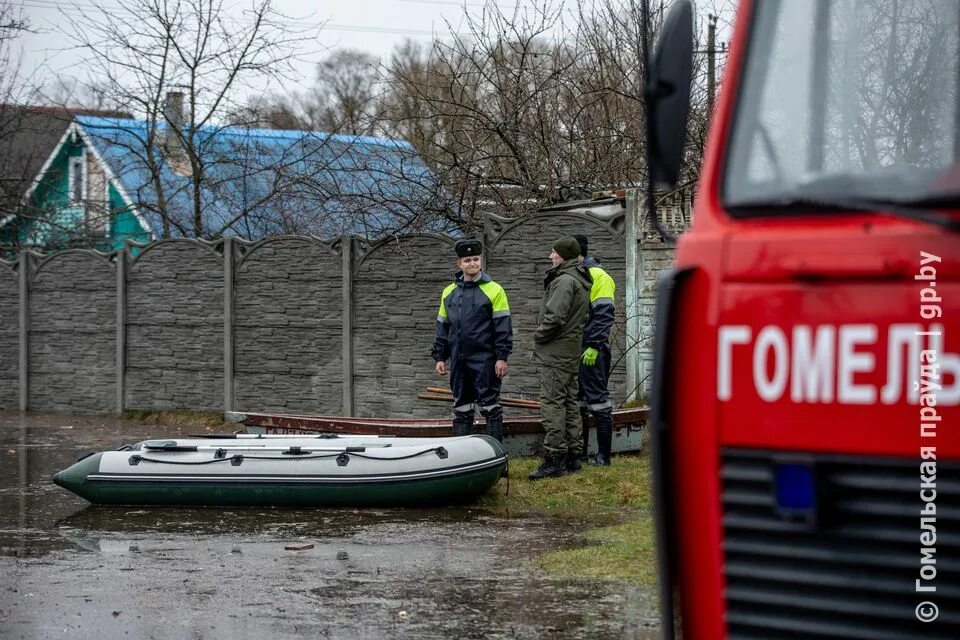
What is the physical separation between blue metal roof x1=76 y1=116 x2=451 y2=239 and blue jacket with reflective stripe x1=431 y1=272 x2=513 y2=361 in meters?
3.56

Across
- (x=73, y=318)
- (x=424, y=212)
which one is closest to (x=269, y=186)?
(x=73, y=318)

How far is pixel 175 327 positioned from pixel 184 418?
3.92 feet

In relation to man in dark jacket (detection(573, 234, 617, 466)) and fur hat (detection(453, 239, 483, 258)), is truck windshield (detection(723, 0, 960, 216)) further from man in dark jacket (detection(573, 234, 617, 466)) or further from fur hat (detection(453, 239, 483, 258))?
fur hat (detection(453, 239, 483, 258))

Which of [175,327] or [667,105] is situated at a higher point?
[667,105]

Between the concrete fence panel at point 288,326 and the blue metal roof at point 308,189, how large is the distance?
73cm

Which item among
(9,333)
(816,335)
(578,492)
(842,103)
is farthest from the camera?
(9,333)

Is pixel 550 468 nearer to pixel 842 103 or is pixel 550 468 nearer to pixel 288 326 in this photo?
pixel 288 326

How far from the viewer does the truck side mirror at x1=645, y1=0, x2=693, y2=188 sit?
3.15 m

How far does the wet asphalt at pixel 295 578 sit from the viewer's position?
19.7ft

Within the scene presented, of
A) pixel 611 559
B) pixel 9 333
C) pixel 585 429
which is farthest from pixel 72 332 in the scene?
pixel 611 559

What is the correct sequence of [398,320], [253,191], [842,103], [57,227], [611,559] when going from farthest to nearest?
1. [57,227]
2. [253,191]
3. [398,320]
4. [611,559]
5. [842,103]

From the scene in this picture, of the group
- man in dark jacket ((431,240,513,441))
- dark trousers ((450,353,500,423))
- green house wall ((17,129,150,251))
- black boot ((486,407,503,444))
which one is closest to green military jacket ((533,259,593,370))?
man in dark jacket ((431,240,513,441))

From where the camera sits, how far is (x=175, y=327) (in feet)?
53.4

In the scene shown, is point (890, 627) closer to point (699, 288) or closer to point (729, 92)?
point (699, 288)
